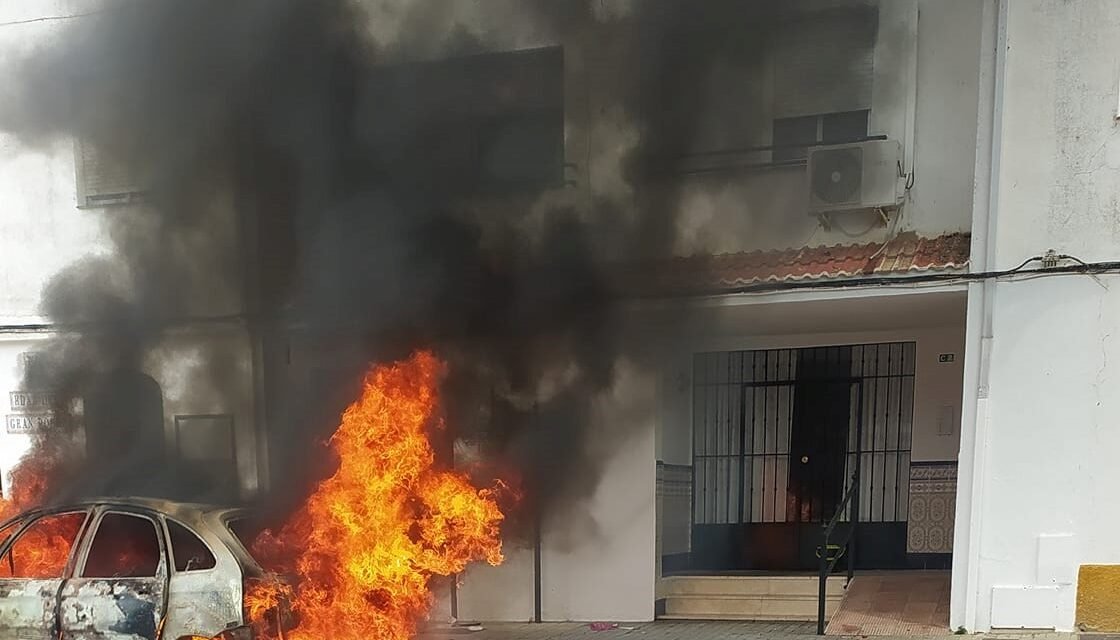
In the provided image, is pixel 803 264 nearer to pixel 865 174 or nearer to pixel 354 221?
pixel 865 174

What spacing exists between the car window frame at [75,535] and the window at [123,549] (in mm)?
110

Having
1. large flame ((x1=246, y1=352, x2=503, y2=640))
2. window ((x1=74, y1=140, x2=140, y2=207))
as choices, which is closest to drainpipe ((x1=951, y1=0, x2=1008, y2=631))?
large flame ((x1=246, y1=352, x2=503, y2=640))

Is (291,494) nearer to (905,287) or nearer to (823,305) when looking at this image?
(823,305)

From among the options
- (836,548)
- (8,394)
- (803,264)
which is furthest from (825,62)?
(8,394)

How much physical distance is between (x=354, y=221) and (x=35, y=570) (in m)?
Result: 3.51

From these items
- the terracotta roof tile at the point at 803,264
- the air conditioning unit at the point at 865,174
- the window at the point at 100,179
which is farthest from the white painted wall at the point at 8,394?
the air conditioning unit at the point at 865,174

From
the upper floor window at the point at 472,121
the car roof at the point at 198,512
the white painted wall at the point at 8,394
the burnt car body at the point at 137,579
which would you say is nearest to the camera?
the burnt car body at the point at 137,579

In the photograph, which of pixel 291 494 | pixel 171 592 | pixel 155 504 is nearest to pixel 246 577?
pixel 171 592

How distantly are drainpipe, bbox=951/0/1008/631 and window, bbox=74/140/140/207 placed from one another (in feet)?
25.4

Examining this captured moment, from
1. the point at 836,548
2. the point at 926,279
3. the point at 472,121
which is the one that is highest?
the point at 472,121

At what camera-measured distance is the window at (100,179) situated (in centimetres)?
744

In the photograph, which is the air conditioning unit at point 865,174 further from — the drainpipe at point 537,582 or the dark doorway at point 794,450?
the drainpipe at point 537,582

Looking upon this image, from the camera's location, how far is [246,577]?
14.8 ft

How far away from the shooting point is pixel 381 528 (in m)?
5.31
